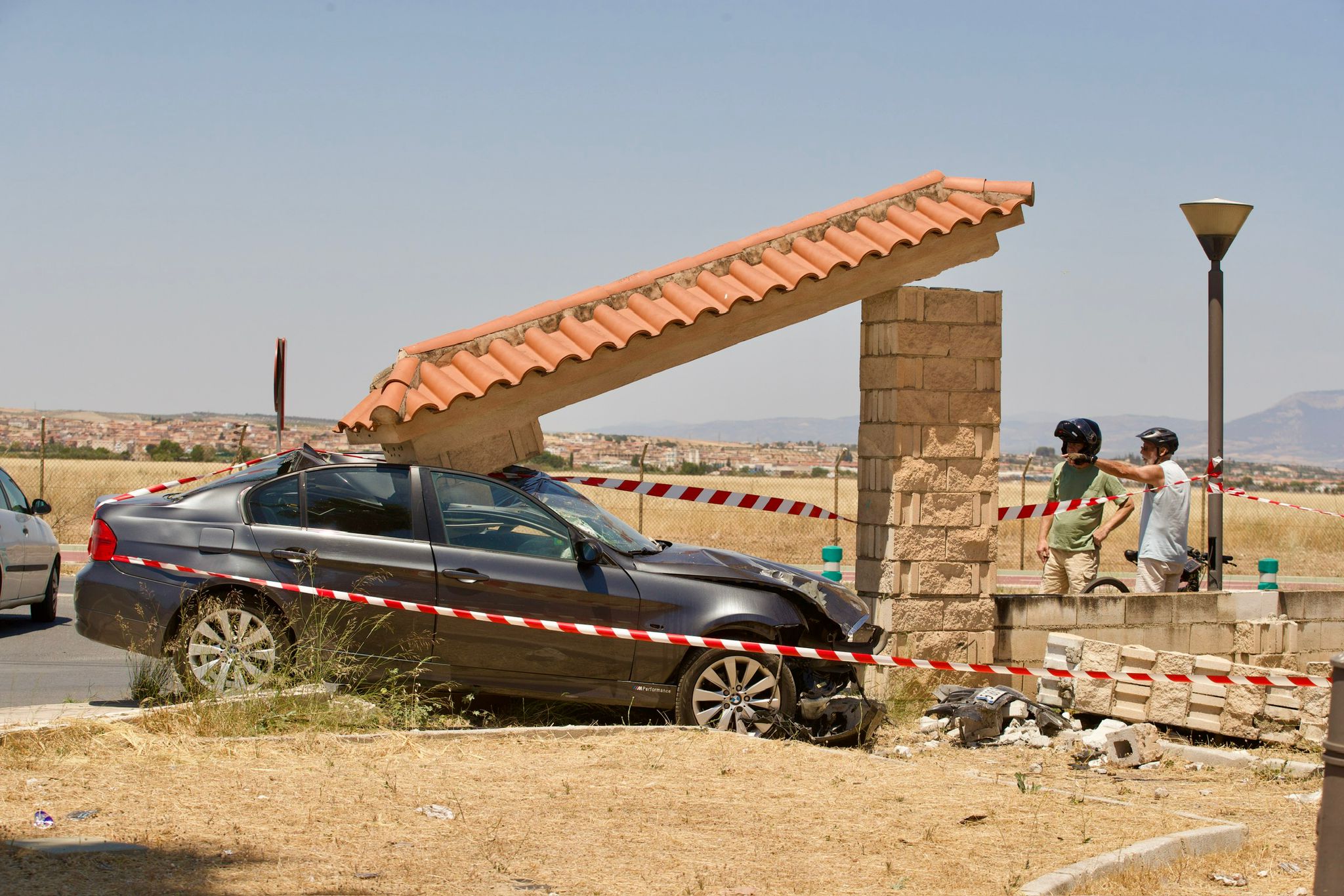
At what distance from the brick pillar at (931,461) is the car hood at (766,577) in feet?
3.53

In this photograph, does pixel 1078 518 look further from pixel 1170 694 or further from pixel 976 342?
pixel 1170 694

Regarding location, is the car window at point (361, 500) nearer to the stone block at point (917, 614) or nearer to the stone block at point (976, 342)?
the stone block at point (917, 614)

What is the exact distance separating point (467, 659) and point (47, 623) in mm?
6824

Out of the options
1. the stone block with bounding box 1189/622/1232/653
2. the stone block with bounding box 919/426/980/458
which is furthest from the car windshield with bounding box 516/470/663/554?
the stone block with bounding box 1189/622/1232/653

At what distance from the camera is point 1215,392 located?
11602mm

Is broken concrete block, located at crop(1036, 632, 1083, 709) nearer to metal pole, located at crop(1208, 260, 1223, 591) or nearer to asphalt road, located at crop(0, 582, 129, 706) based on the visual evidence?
metal pole, located at crop(1208, 260, 1223, 591)

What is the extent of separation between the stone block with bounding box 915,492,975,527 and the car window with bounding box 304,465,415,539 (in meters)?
3.56

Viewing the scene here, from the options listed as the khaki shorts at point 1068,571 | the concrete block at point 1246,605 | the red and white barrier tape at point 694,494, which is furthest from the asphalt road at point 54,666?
the concrete block at point 1246,605

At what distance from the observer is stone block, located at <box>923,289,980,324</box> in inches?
369

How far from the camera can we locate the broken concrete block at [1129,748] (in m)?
8.04

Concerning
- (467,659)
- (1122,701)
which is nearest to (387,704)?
(467,659)

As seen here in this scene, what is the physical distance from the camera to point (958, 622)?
9.55 m

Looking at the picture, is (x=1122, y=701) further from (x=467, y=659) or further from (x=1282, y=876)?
(x=467, y=659)

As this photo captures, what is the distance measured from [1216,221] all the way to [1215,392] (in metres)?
1.44
